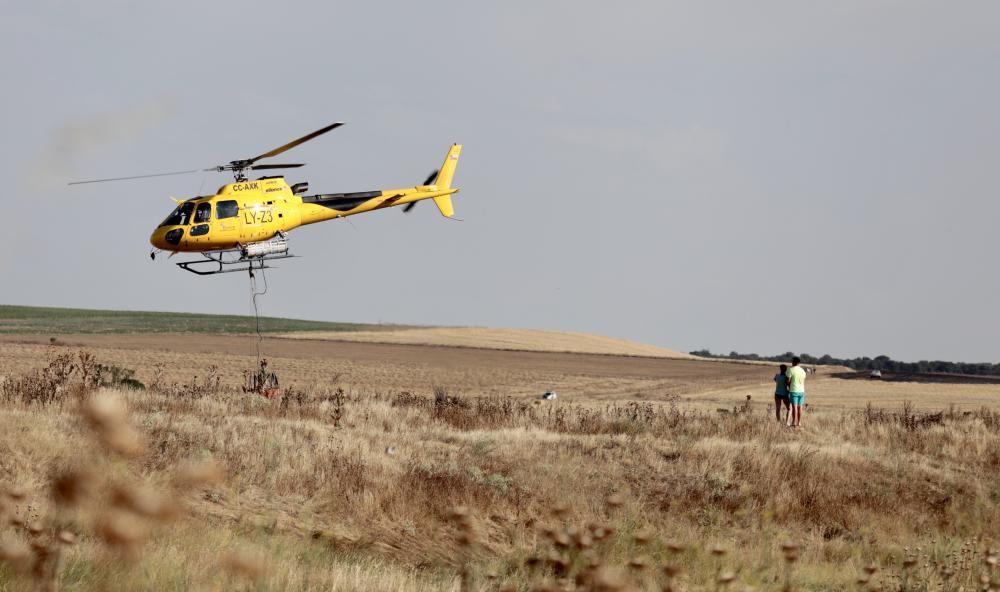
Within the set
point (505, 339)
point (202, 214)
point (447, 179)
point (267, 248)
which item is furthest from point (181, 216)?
point (505, 339)

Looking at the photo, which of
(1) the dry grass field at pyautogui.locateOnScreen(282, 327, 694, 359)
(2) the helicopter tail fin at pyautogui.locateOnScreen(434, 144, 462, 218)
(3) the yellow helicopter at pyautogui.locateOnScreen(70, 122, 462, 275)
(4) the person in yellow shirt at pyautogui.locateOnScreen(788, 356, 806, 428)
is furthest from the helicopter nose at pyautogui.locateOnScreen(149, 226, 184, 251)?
(1) the dry grass field at pyautogui.locateOnScreen(282, 327, 694, 359)

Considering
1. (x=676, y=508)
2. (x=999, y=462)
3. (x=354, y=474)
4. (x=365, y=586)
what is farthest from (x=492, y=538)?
(x=999, y=462)

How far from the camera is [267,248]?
78.1 ft

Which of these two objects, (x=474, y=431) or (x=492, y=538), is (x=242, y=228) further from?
(x=492, y=538)

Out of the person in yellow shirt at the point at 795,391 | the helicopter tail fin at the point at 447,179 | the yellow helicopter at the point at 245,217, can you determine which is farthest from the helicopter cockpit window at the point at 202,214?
the person in yellow shirt at the point at 795,391

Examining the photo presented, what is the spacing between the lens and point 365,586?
6391mm

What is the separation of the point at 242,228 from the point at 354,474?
11.9m

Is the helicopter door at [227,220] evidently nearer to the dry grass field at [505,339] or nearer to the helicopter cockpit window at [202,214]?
the helicopter cockpit window at [202,214]

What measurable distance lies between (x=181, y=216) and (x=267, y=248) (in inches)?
84.5

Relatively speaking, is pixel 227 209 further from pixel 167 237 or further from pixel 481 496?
pixel 481 496

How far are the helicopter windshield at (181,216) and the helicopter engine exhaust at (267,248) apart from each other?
145 centimetres

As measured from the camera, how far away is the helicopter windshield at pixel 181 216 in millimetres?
22547

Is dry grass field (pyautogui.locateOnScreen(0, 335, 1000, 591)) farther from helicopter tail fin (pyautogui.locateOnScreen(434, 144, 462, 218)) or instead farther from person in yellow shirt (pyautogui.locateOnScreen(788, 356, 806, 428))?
helicopter tail fin (pyautogui.locateOnScreen(434, 144, 462, 218))

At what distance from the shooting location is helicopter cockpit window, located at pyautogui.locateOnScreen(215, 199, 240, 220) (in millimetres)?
22891
